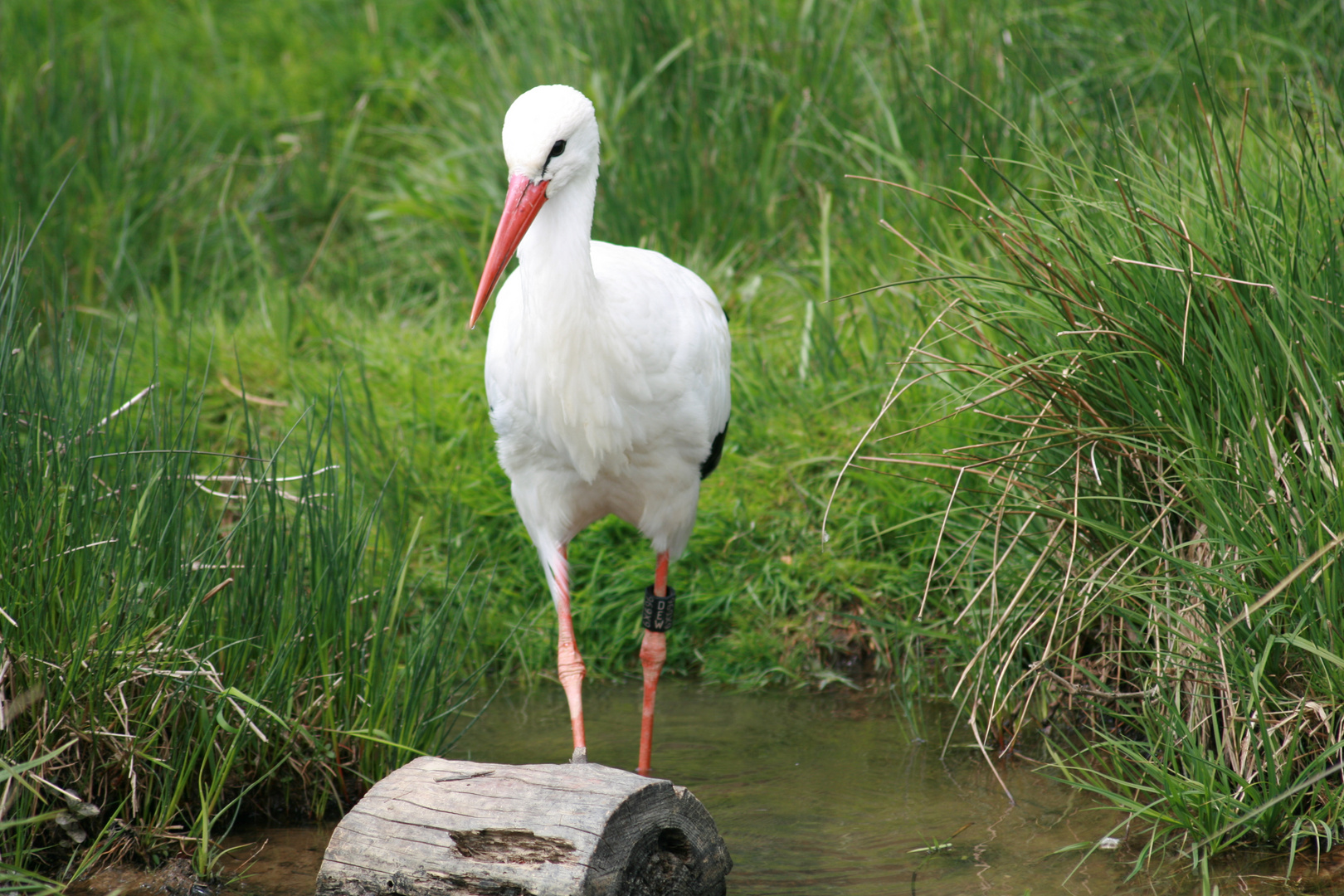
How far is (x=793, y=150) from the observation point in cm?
646

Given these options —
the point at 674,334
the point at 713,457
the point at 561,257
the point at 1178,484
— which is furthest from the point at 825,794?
the point at 561,257

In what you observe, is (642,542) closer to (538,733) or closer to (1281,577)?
(538,733)

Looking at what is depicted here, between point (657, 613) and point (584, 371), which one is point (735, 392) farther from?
point (584, 371)

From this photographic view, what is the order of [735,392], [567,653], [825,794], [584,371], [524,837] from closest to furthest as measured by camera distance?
1. [524,837]
2. [584,371]
3. [825,794]
4. [567,653]
5. [735,392]

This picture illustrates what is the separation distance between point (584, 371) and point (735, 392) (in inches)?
73.8

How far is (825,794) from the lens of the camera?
12.2ft

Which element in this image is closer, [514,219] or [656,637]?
[514,219]

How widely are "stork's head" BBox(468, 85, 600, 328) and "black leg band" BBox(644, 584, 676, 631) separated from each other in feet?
4.80

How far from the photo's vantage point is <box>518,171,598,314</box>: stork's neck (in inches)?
134

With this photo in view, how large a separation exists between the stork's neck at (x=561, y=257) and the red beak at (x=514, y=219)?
0.09m

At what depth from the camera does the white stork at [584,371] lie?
3.35 meters

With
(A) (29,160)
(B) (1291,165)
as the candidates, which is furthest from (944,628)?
(A) (29,160)

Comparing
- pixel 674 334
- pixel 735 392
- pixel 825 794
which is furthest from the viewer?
pixel 735 392

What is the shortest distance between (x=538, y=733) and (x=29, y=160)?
14.1 feet
